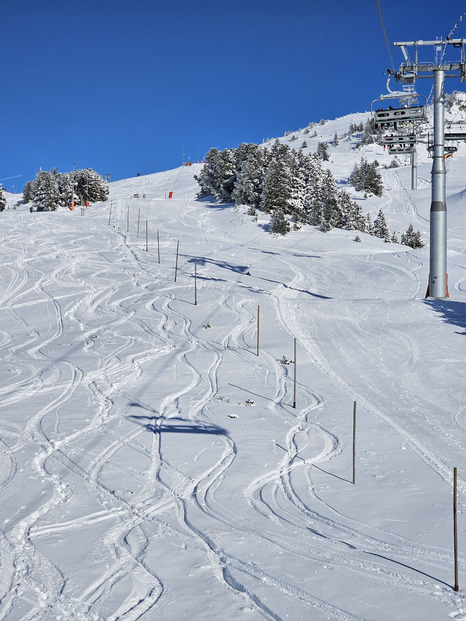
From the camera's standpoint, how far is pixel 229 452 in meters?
11.1

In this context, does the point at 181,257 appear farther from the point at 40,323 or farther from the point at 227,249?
the point at 40,323

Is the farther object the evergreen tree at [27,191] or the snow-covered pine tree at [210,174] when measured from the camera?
the evergreen tree at [27,191]

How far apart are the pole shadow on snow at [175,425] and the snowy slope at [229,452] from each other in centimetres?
6

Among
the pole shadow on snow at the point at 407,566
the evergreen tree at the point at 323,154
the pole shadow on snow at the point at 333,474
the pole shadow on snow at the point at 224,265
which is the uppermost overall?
the evergreen tree at the point at 323,154

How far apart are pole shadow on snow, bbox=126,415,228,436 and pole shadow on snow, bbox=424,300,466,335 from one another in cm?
1020

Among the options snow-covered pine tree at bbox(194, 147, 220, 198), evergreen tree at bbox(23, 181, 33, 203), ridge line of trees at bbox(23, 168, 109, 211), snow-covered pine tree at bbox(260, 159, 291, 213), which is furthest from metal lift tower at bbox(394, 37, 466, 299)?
evergreen tree at bbox(23, 181, 33, 203)

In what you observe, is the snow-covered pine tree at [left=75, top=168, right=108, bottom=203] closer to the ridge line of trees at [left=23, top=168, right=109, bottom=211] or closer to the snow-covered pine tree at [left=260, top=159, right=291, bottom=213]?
the ridge line of trees at [left=23, top=168, right=109, bottom=211]

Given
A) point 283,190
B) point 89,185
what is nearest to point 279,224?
point 283,190

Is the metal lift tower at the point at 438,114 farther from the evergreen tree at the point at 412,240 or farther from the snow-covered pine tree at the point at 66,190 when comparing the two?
the snow-covered pine tree at the point at 66,190

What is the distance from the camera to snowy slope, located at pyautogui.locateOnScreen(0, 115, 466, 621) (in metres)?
6.70

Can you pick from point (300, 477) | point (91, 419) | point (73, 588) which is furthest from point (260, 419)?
point (73, 588)

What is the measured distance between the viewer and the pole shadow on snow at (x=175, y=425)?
1216 centimetres

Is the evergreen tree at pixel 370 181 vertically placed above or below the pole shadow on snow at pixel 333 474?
above

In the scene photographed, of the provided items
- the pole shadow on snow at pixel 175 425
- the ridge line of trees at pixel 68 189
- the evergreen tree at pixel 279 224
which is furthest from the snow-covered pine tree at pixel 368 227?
the pole shadow on snow at pixel 175 425
